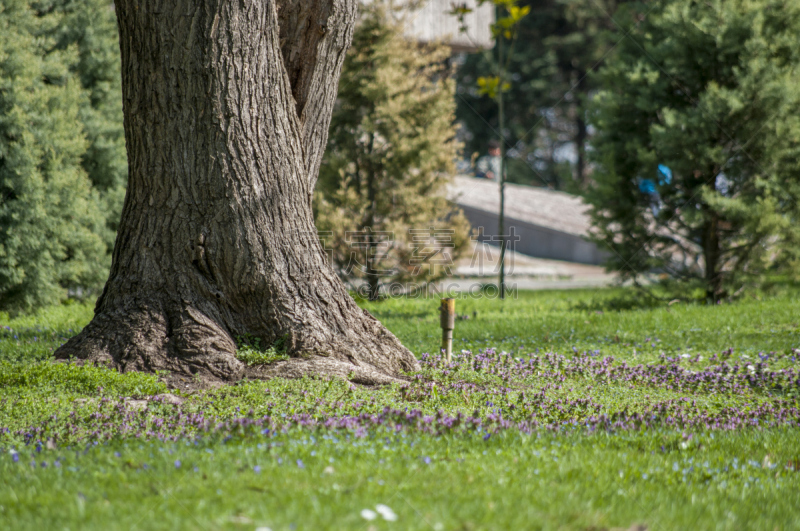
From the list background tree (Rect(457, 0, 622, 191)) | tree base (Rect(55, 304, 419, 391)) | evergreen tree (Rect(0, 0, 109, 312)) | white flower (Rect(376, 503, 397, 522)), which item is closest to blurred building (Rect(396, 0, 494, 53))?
background tree (Rect(457, 0, 622, 191))

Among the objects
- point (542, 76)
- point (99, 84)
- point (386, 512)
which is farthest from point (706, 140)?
point (542, 76)

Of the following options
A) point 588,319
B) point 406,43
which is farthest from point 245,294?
point 406,43

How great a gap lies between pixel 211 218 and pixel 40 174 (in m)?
4.84

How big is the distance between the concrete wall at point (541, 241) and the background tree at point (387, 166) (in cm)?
1061

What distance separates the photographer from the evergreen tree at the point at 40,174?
7.84 meters

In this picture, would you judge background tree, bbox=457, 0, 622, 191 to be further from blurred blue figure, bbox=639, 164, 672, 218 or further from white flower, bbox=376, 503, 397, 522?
white flower, bbox=376, 503, 397, 522

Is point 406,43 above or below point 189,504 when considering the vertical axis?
above

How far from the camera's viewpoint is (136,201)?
4.75 metres

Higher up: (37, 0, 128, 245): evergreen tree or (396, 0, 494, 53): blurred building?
(396, 0, 494, 53): blurred building

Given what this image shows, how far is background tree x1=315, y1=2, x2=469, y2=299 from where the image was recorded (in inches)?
398

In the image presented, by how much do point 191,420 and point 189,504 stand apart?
136 cm

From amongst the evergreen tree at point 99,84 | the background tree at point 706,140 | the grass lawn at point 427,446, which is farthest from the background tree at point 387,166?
the grass lawn at point 427,446

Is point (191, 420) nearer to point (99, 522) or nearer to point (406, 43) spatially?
point (99, 522)

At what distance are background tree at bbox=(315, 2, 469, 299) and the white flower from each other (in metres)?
7.75
